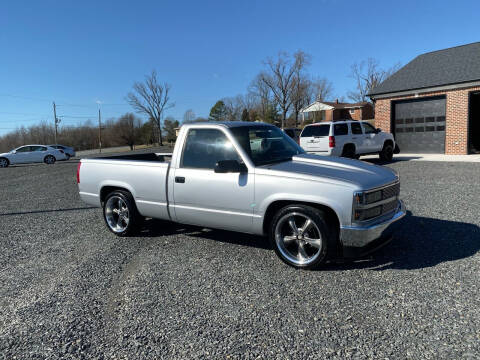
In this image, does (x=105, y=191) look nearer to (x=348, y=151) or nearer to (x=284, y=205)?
(x=284, y=205)

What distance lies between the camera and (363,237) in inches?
142

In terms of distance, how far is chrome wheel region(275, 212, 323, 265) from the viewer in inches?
152

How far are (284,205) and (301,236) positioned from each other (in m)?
0.41

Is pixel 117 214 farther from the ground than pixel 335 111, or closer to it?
closer to it

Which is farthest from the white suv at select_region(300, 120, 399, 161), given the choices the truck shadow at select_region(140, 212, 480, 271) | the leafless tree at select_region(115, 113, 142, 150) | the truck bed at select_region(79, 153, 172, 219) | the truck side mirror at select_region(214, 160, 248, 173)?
the leafless tree at select_region(115, 113, 142, 150)

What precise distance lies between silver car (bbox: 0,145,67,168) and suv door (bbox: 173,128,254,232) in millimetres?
24724

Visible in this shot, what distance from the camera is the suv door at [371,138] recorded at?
1473cm

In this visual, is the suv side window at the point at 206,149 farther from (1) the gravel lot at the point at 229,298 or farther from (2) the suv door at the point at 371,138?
(2) the suv door at the point at 371,138

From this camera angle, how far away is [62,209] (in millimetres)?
7957

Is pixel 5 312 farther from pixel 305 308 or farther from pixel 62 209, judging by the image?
pixel 62 209

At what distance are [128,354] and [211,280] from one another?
1.36 m

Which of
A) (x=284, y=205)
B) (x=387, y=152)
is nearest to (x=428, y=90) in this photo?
(x=387, y=152)

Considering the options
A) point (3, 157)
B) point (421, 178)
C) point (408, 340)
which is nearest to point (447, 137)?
point (421, 178)

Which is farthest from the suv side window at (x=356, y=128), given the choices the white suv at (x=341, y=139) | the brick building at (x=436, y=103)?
the brick building at (x=436, y=103)
